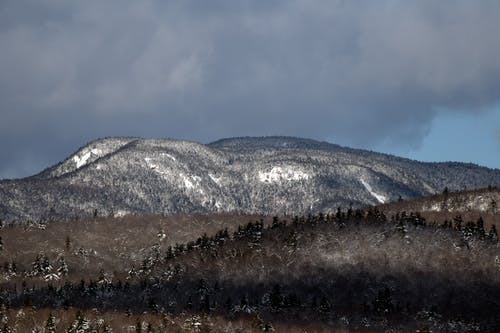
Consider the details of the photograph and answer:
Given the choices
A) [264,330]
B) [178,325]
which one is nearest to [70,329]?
[178,325]

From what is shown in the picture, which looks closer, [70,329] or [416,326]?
[70,329]

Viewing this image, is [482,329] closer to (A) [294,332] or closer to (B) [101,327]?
(A) [294,332]

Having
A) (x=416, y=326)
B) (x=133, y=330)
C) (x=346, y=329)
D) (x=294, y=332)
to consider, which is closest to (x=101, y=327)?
(x=133, y=330)

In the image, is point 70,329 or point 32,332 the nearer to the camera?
point 70,329

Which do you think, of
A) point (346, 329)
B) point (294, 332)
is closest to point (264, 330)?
point (294, 332)

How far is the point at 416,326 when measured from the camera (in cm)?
19575

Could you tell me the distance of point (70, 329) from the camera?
179 metres

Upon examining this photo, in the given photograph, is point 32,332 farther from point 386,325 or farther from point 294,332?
point 386,325

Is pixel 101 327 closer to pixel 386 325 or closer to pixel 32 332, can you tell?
pixel 32 332

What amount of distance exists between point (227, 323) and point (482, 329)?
189ft

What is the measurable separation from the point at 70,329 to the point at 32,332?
17.2 m

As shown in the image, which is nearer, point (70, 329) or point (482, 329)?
point (70, 329)

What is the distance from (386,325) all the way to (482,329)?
21538mm

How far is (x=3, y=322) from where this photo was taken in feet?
Result: 648
